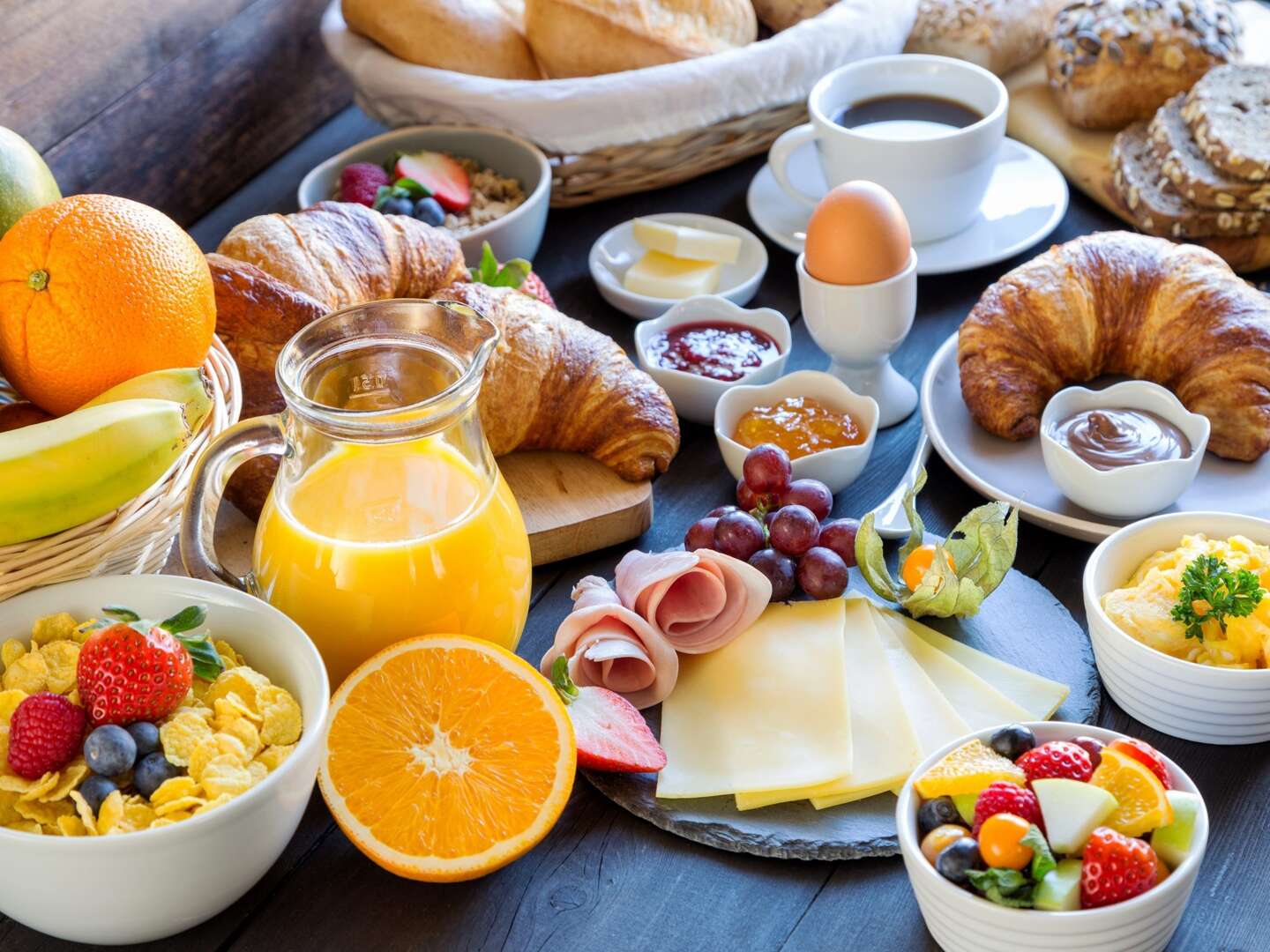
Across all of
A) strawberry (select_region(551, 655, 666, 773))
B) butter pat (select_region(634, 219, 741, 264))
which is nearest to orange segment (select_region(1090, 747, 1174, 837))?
strawberry (select_region(551, 655, 666, 773))

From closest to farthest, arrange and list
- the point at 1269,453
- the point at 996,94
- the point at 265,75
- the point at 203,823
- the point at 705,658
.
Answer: the point at 203,823, the point at 705,658, the point at 1269,453, the point at 996,94, the point at 265,75

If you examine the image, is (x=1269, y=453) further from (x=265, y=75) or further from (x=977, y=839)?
(x=265, y=75)

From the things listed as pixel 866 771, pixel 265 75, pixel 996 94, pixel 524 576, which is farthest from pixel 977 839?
pixel 265 75

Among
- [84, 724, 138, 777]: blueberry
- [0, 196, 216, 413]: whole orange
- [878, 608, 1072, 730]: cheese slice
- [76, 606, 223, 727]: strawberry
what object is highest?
[0, 196, 216, 413]: whole orange

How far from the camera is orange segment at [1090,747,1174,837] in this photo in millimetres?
897

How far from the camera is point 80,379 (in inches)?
45.1

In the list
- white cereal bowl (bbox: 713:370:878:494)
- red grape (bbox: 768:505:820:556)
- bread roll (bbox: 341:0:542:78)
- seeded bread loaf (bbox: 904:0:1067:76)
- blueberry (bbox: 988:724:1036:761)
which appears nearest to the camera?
blueberry (bbox: 988:724:1036:761)

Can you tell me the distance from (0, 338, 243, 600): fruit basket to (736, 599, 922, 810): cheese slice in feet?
1.58

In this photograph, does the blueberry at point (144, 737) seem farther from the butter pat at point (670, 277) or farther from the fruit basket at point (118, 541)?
the butter pat at point (670, 277)

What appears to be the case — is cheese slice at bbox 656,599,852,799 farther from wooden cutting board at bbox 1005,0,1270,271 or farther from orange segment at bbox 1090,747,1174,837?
wooden cutting board at bbox 1005,0,1270,271

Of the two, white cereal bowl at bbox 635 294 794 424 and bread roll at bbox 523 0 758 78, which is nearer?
white cereal bowl at bbox 635 294 794 424

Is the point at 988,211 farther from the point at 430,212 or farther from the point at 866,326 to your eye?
the point at 430,212

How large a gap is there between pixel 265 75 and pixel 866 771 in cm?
163

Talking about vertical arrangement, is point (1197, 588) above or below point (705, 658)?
above
